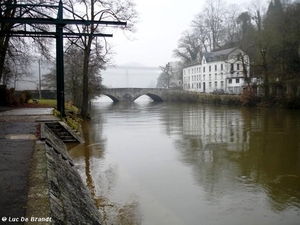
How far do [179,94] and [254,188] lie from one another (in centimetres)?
5131

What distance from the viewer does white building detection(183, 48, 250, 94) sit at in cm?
5181

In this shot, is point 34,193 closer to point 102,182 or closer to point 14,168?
point 14,168

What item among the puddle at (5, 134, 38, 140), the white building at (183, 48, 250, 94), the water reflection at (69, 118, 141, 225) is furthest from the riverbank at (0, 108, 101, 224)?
the white building at (183, 48, 250, 94)

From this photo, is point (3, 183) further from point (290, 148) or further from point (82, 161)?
point (290, 148)

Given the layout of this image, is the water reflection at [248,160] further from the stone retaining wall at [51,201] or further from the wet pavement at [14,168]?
the wet pavement at [14,168]

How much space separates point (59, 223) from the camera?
3.95 m

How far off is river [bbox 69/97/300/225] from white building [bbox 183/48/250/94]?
37.8 meters

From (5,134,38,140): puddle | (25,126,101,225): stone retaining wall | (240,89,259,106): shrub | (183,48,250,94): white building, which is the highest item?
(183,48,250,94): white building

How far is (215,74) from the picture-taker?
59.9m

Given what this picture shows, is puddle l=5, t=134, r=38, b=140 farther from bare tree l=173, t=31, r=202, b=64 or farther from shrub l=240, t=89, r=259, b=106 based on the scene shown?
bare tree l=173, t=31, r=202, b=64

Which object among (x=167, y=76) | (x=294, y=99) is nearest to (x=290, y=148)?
(x=294, y=99)

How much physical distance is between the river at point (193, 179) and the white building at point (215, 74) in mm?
37800

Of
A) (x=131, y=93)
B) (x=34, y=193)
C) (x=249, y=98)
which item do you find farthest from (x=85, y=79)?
(x=131, y=93)

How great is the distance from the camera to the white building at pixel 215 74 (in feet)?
170
